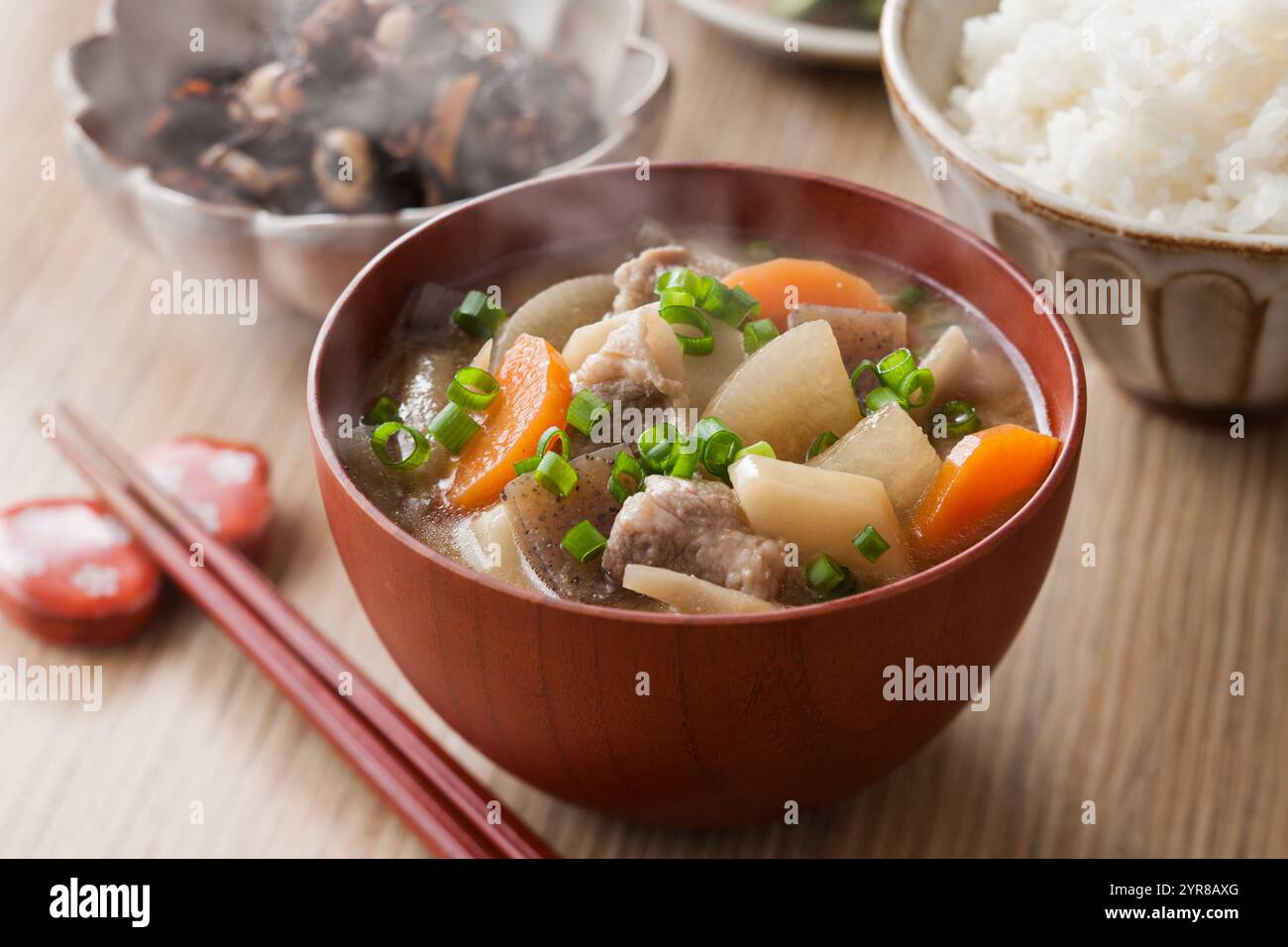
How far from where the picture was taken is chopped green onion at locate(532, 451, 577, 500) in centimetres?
170

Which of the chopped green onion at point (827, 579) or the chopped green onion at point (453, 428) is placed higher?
the chopped green onion at point (453, 428)

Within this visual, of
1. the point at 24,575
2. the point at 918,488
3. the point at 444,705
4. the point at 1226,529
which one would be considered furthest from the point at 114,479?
the point at 1226,529

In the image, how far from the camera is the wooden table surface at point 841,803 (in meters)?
2.01

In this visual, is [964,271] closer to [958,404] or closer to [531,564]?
[958,404]

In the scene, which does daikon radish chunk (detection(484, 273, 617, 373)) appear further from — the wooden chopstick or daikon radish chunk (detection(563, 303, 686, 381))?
the wooden chopstick

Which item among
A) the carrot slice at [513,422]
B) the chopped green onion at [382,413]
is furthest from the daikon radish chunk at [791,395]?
the chopped green onion at [382,413]

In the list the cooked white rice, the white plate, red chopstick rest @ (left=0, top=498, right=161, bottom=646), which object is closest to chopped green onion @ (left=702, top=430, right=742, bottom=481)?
the cooked white rice

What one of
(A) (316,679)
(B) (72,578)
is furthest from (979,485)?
(B) (72,578)

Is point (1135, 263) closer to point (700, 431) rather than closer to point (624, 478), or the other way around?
point (700, 431)

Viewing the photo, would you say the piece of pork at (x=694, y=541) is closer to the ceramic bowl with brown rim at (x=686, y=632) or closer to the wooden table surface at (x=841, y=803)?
the ceramic bowl with brown rim at (x=686, y=632)

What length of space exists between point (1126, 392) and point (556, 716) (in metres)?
1.47

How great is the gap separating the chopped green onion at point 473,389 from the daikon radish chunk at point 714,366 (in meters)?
0.26

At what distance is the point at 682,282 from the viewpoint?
6.24ft
